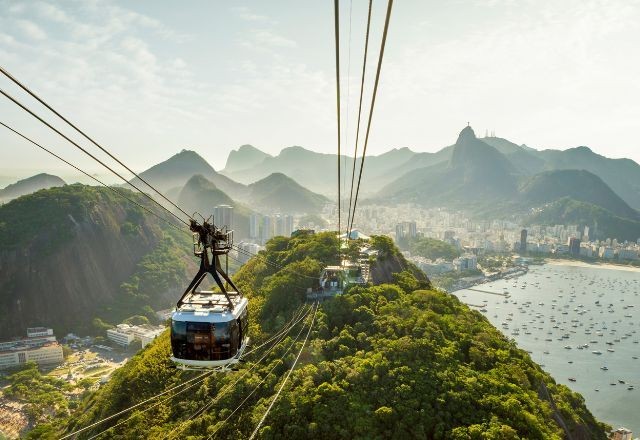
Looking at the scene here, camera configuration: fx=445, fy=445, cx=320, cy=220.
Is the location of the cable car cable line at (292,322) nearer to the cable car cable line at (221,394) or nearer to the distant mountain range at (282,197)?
the cable car cable line at (221,394)

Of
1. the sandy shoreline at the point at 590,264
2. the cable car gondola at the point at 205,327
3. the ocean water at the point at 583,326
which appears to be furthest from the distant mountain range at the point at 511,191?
the cable car gondola at the point at 205,327

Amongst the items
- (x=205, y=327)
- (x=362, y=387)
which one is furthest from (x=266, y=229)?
(x=205, y=327)

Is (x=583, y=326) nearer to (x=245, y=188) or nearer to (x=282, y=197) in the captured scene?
(x=282, y=197)

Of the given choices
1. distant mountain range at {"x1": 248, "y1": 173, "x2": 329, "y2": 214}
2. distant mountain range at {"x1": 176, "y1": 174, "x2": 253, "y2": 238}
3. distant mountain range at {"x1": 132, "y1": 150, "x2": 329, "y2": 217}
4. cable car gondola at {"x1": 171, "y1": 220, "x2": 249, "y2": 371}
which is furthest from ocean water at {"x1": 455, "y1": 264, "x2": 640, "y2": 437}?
distant mountain range at {"x1": 132, "y1": 150, "x2": 329, "y2": 217}

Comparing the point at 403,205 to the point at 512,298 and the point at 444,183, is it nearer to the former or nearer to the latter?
the point at 444,183

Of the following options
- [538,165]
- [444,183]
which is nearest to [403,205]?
[444,183]
